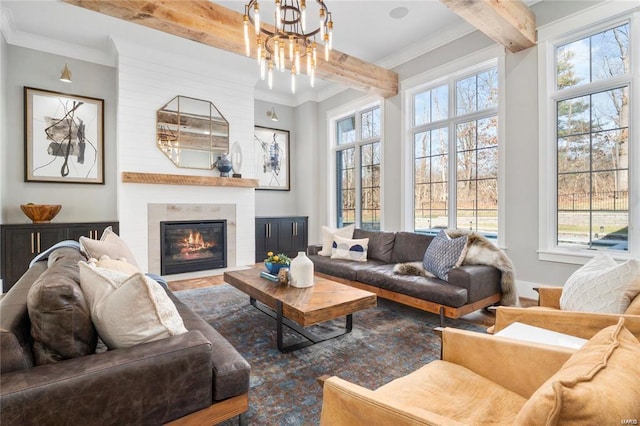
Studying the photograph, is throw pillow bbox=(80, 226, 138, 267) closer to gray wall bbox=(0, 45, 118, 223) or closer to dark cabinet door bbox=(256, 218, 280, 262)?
gray wall bbox=(0, 45, 118, 223)

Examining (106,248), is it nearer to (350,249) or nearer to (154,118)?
(350,249)

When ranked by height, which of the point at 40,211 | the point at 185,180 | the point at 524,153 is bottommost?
the point at 40,211

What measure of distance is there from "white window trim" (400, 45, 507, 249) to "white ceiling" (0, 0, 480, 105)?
0.38 meters

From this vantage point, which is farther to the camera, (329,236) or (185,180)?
(185,180)

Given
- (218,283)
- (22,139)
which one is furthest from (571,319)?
(22,139)

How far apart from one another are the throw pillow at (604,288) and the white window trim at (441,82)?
2.09 m

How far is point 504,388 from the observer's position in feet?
4.09

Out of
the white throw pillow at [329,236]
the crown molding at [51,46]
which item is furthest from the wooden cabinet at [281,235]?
the crown molding at [51,46]

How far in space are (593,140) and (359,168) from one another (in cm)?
350

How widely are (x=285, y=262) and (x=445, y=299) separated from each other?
1.55 m

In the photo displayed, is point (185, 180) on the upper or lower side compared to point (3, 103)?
lower

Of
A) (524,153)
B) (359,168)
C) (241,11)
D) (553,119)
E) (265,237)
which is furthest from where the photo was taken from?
(265,237)

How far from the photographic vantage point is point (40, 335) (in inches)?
47.1

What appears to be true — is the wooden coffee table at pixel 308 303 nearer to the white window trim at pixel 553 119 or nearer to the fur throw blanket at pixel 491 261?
the fur throw blanket at pixel 491 261
